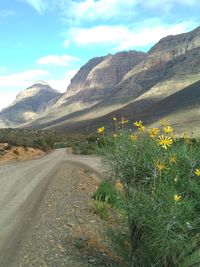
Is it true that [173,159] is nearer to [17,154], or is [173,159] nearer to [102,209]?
[102,209]

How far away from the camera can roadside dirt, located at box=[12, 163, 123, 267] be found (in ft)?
28.2

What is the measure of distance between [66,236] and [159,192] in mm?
5008

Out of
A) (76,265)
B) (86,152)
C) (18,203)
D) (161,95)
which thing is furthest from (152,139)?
(161,95)

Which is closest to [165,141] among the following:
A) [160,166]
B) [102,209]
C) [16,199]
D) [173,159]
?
[160,166]

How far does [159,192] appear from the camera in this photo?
577cm

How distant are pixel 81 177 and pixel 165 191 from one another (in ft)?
51.4

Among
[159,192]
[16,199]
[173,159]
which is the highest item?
[173,159]

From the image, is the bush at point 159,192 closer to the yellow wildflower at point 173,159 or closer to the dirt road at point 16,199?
the yellow wildflower at point 173,159

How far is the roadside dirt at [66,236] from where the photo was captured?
338 inches

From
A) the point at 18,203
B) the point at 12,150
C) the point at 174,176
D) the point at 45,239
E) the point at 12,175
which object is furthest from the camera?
the point at 12,150

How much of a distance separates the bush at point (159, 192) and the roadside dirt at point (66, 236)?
5.14 feet

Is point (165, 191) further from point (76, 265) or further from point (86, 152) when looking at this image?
point (86, 152)

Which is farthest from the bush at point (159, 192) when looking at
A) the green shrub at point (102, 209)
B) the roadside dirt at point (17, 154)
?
the roadside dirt at point (17, 154)

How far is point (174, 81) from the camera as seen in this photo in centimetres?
17512
